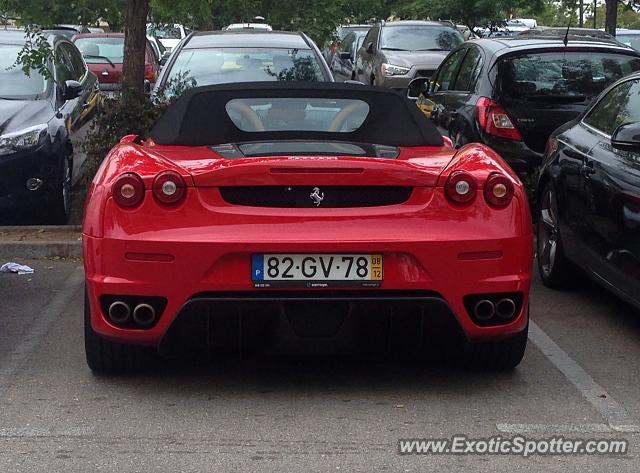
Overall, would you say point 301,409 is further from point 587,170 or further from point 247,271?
point 587,170

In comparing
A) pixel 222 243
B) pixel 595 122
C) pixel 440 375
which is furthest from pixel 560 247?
pixel 222 243

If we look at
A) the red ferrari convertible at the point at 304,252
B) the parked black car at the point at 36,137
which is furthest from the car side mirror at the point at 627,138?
the parked black car at the point at 36,137

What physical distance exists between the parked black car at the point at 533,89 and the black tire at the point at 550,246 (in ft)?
5.06

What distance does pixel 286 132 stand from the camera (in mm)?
6352

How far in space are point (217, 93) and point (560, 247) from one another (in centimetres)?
260

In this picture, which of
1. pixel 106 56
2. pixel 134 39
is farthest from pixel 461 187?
pixel 106 56

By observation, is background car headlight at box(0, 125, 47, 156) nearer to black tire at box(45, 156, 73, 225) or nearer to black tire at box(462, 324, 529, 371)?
black tire at box(45, 156, 73, 225)

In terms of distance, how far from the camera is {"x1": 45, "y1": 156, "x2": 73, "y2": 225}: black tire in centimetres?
993

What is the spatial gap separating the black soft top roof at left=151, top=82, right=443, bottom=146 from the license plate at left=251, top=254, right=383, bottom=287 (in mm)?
987

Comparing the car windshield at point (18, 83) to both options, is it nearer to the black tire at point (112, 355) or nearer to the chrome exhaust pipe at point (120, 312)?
the black tire at point (112, 355)

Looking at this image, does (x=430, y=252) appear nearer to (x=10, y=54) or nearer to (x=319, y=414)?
(x=319, y=414)

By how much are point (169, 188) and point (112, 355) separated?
93cm

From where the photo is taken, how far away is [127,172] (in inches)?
215

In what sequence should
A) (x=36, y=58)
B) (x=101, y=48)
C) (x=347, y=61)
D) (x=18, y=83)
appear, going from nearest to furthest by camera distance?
1. (x=36, y=58)
2. (x=18, y=83)
3. (x=101, y=48)
4. (x=347, y=61)
